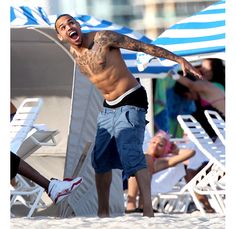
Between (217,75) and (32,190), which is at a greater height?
(217,75)

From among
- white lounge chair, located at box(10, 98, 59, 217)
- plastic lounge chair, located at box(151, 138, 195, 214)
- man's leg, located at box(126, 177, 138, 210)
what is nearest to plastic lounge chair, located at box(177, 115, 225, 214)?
man's leg, located at box(126, 177, 138, 210)

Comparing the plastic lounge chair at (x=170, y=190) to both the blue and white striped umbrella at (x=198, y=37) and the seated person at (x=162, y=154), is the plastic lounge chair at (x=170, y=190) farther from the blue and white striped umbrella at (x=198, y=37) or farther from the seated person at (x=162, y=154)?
the blue and white striped umbrella at (x=198, y=37)

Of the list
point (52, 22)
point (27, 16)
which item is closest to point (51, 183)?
point (27, 16)

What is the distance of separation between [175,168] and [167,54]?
174 inches

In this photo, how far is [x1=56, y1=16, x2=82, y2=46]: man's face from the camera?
24.7ft

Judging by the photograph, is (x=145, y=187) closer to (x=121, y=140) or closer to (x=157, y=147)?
(x=121, y=140)

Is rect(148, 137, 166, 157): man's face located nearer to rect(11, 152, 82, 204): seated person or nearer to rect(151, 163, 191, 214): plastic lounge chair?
rect(151, 163, 191, 214): plastic lounge chair

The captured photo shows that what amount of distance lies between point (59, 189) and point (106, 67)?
0.93m

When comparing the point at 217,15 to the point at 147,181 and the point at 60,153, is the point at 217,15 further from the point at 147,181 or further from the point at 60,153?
the point at 147,181

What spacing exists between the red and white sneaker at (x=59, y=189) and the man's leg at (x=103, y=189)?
169mm

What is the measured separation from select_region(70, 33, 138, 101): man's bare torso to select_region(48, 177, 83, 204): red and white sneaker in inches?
26.4

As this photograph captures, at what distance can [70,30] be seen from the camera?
754cm
